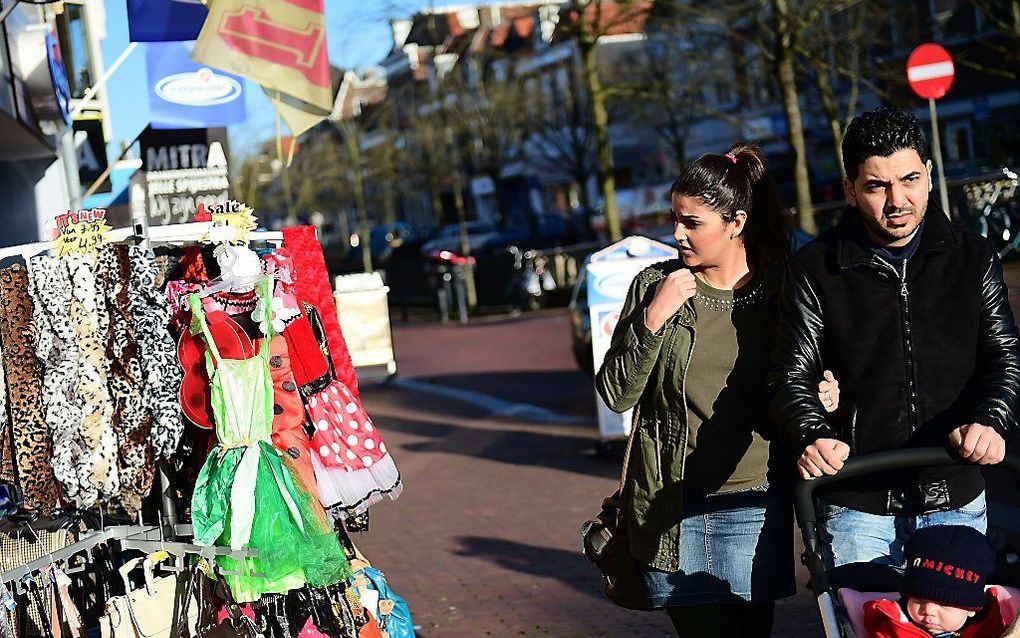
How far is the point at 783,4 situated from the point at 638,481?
52.2 ft

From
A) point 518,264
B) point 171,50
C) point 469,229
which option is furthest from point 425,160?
point 171,50

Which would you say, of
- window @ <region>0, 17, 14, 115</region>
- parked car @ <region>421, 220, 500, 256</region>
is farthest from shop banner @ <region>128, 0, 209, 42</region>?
parked car @ <region>421, 220, 500, 256</region>

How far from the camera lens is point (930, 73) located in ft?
43.8

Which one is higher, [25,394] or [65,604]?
[25,394]

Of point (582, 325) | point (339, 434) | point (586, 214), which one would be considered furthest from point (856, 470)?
point (586, 214)

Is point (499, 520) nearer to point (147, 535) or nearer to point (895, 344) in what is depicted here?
point (147, 535)

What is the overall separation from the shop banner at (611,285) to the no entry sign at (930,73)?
14.6ft

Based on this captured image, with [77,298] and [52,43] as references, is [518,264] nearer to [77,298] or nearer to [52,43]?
[52,43]

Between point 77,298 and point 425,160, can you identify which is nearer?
point 77,298

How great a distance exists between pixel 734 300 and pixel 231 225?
2379mm

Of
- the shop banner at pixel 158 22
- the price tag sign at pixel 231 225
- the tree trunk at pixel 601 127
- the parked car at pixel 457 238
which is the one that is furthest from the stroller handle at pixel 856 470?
the parked car at pixel 457 238

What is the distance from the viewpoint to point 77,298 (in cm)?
526

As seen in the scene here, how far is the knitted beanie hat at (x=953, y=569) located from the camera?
2.90m

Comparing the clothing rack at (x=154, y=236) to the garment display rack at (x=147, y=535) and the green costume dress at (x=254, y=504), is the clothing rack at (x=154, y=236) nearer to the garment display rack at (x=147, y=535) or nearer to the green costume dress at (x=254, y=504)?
the garment display rack at (x=147, y=535)
